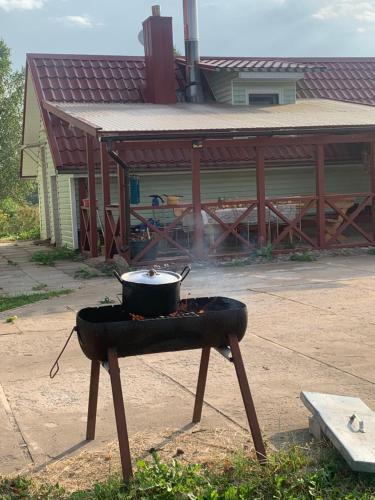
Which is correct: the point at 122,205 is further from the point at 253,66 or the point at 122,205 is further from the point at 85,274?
the point at 253,66

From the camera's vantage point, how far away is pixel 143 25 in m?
18.2

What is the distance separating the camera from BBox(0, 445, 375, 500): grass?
11.2 ft

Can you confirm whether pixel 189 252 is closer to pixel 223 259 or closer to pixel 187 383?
pixel 223 259

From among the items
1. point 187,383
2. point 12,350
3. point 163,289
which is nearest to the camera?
point 163,289

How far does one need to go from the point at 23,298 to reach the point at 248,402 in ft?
22.1

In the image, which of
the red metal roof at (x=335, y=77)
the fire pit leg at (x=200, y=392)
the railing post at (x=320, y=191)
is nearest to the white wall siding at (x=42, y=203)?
the red metal roof at (x=335, y=77)

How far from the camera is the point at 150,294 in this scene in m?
3.95

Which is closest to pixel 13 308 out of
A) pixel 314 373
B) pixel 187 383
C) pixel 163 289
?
pixel 187 383

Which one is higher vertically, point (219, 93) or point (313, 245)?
point (219, 93)

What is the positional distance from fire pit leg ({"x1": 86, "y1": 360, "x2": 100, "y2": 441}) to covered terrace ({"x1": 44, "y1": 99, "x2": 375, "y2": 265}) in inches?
307

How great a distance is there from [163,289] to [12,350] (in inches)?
135

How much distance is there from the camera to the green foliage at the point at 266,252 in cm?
1355

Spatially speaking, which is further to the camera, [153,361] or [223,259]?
[223,259]

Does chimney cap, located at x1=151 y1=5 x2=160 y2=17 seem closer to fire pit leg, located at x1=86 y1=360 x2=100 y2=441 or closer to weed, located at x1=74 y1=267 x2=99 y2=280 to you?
weed, located at x1=74 y1=267 x2=99 y2=280
